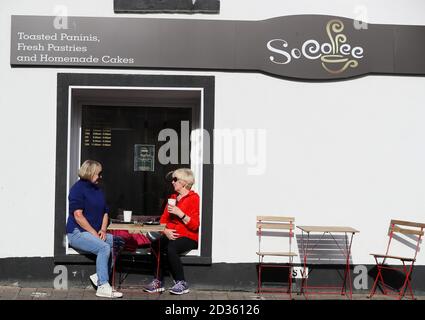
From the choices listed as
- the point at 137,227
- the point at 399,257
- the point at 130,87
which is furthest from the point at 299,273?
the point at 130,87

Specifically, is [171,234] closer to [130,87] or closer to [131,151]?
[131,151]

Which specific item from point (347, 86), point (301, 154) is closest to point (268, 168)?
point (301, 154)

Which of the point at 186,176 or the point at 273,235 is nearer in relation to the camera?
the point at 186,176

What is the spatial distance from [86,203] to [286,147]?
2514mm

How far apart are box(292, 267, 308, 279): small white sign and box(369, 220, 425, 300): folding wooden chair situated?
0.82 m

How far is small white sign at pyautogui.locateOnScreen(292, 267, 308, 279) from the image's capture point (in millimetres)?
9367

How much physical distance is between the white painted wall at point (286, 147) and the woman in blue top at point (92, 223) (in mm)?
466

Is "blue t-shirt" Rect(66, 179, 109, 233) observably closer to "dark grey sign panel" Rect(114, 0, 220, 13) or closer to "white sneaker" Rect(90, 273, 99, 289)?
"white sneaker" Rect(90, 273, 99, 289)

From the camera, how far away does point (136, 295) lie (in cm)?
897

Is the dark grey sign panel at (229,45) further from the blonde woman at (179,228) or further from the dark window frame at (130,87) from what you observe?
the blonde woman at (179,228)

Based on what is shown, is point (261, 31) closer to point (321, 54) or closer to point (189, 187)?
point (321, 54)

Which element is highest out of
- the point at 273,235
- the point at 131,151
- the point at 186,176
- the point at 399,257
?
the point at 131,151

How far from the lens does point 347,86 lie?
9469 millimetres

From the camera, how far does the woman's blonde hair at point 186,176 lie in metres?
9.18
